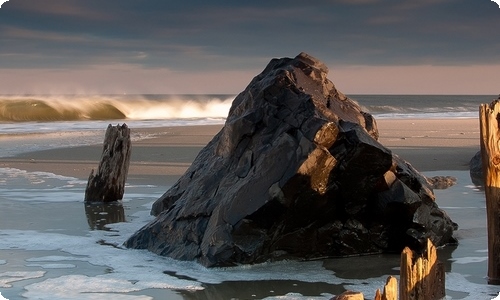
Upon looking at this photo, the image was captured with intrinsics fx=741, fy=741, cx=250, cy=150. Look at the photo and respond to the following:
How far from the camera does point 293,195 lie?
283 inches

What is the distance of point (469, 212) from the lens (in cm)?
1007

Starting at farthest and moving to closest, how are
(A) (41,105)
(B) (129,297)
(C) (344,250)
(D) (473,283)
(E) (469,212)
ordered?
(A) (41,105) < (E) (469,212) < (C) (344,250) < (D) (473,283) < (B) (129,297)

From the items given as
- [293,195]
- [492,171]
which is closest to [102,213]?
[293,195]

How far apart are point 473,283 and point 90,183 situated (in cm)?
660

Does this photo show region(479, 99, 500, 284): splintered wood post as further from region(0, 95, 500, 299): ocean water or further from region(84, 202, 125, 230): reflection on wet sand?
region(84, 202, 125, 230): reflection on wet sand

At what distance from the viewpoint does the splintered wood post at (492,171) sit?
242 inches

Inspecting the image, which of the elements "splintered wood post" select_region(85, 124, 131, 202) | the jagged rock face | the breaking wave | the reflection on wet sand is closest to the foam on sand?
the jagged rock face

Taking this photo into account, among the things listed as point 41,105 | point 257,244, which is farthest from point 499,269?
point 41,105

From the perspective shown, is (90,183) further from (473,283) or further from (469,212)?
(473,283)

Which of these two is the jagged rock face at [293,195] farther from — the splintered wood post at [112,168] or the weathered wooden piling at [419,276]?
the splintered wood post at [112,168]

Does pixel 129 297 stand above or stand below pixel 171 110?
below

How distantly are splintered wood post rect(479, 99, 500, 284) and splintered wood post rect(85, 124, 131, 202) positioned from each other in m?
6.29

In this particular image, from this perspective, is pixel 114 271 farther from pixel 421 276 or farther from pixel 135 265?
pixel 421 276

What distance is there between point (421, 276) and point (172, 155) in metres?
13.0
